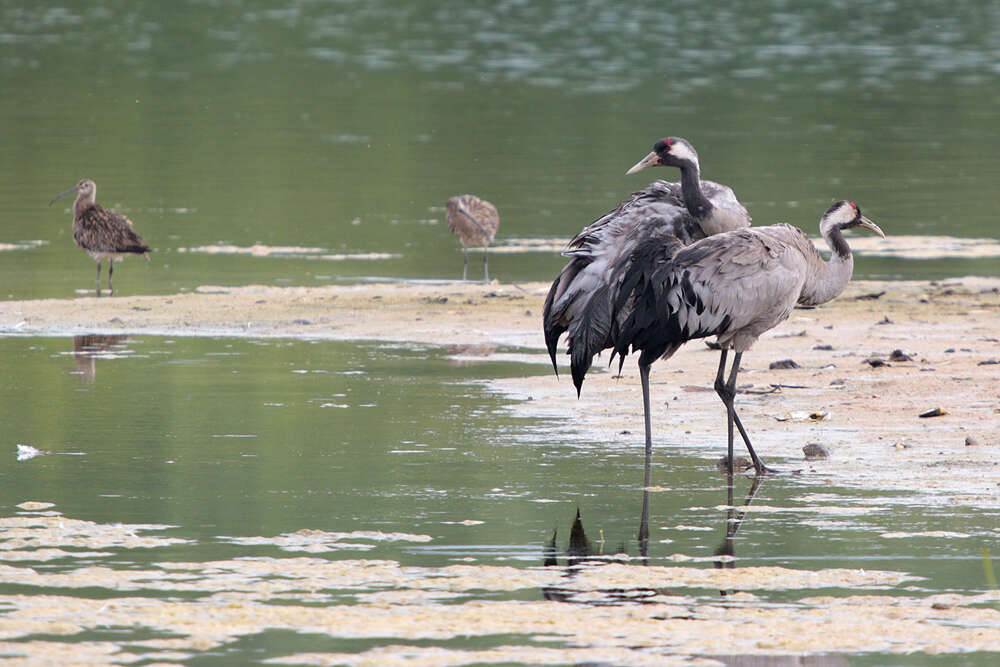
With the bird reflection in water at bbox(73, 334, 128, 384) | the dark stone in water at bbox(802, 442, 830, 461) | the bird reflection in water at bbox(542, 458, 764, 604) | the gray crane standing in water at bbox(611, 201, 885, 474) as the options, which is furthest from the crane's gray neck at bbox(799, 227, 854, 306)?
the bird reflection in water at bbox(73, 334, 128, 384)

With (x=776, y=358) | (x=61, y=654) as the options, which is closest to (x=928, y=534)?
(x=61, y=654)

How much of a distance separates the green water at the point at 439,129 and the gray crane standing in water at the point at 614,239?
697cm

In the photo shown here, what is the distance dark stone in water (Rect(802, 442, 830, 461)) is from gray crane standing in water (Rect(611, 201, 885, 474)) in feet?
1.09

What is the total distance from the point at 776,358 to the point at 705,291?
365 cm

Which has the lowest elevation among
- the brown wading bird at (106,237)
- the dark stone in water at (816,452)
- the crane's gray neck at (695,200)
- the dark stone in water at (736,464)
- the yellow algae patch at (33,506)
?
the yellow algae patch at (33,506)

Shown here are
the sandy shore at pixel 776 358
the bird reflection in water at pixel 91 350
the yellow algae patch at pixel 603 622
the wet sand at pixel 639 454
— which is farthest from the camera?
the bird reflection in water at pixel 91 350

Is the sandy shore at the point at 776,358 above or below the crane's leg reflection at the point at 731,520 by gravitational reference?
above

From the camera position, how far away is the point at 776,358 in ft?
45.3

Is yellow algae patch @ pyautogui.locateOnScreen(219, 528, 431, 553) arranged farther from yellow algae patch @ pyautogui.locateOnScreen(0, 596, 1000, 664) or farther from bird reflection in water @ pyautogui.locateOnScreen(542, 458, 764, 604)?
yellow algae patch @ pyautogui.locateOnScreen(0, 596, 1000, 664)

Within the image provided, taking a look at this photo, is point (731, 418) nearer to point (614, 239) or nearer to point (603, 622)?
point (614, 239)

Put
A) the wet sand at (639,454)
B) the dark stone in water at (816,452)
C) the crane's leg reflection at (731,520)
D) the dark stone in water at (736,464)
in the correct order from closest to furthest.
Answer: the wet sand at (639,454), the crane's leg reflection at (731,520), the dark stone in water at (736,464), the dark stone in water at (816,452)

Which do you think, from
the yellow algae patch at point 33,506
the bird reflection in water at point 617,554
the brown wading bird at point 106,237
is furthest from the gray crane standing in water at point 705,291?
the brown wading bird at point 106,237

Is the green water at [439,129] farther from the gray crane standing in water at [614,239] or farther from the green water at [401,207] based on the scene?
the gray crane standing in water at [614,239]

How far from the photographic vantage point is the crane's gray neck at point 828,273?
36.4 ft
